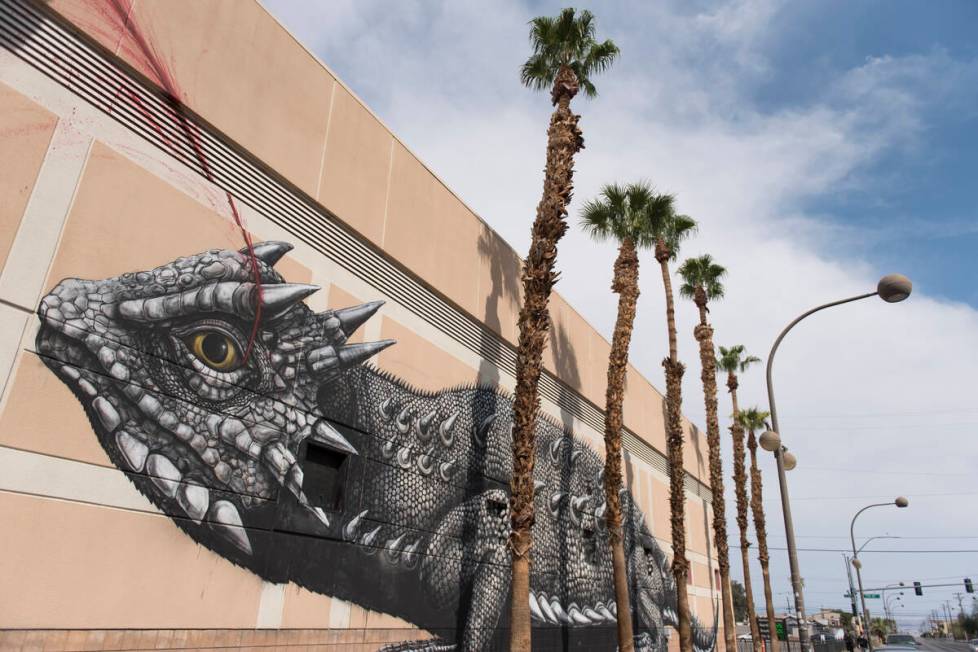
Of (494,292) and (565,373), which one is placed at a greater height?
(494,292)

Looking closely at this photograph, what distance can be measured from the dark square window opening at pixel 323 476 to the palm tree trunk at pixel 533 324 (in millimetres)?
3181

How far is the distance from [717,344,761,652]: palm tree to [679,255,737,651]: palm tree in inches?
102

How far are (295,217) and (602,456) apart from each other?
43.2ft

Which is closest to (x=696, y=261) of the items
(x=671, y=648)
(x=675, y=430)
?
(x=675, y=430)

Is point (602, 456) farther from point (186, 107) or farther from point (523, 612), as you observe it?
point (186, 107)

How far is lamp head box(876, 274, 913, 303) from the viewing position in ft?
37.6

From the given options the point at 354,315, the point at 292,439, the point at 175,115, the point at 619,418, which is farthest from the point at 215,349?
the point at 619,418

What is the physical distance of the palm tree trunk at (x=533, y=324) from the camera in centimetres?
1032

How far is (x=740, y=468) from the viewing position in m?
30.0

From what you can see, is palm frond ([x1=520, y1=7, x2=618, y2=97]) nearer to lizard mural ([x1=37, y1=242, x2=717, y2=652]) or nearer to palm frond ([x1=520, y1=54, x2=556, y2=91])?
palm frond ([x1=520, y1=54, x2=556, y2=91])

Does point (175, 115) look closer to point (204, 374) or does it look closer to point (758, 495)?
point (204, 374)

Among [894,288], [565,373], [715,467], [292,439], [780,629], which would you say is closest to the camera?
[292,439]

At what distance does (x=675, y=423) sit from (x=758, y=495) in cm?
1563

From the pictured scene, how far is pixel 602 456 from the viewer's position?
758 inches
